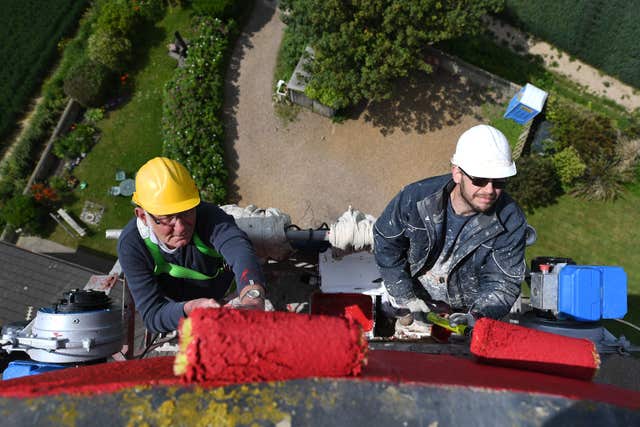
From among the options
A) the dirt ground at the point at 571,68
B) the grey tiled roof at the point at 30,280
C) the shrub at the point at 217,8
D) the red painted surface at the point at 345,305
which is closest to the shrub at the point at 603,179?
the dirt ground at the point at 571,68

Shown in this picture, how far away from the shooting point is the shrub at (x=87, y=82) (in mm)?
10844

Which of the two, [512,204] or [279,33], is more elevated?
[279,33]

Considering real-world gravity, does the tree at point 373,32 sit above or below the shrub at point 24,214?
above

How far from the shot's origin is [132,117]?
11.1 m

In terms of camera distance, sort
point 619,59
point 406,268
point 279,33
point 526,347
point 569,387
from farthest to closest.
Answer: point 279,33 < point 619,59 < point 406,268 < point 526,347 < point 569,387

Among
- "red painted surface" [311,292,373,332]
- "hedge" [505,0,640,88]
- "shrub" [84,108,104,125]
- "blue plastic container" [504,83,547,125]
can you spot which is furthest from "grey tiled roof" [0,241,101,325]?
"hedge" [505,0,640,88]

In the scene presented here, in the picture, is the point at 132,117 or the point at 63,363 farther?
the point at 132,117

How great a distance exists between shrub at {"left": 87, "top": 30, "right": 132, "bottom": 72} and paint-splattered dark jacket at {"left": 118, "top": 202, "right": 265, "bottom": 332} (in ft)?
29.4

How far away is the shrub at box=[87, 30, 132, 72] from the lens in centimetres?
1113

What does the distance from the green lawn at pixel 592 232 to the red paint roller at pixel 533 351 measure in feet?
24.7

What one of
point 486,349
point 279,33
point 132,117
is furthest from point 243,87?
point 486,349

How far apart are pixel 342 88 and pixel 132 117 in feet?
18.1

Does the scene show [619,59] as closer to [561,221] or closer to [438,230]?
[561,221]

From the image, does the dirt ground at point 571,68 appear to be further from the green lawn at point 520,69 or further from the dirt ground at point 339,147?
the dirt ground at point 339,147
